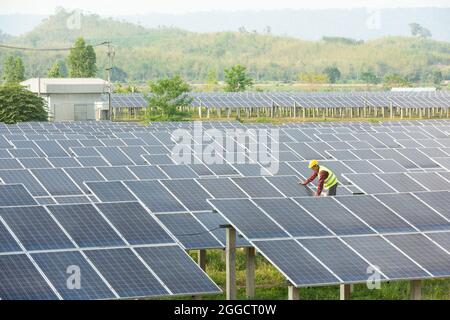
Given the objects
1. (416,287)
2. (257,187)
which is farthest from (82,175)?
(416,287)

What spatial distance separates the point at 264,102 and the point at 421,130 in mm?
63435

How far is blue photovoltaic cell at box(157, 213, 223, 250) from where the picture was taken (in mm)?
18866

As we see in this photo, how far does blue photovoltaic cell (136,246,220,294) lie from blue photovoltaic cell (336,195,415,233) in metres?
3.70

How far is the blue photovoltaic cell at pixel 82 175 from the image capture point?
25328 millimetres

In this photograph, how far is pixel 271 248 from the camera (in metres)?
15.6

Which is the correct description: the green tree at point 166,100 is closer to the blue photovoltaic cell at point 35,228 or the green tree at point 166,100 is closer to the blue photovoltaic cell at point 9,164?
the blue photovoltaic cell at point 9,164

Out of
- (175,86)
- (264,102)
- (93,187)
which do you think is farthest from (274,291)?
(264,102)

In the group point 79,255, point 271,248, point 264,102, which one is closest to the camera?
point 79,255

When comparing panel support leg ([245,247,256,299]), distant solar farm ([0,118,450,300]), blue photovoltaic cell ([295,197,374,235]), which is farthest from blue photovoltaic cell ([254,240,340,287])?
panel support leg ([245,247,256,299])

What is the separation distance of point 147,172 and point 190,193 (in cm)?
563

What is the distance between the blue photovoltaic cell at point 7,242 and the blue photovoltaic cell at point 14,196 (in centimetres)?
225

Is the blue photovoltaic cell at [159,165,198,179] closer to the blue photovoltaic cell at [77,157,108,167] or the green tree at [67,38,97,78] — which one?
the blue photovoltaic cell at [77,157,108,167]
